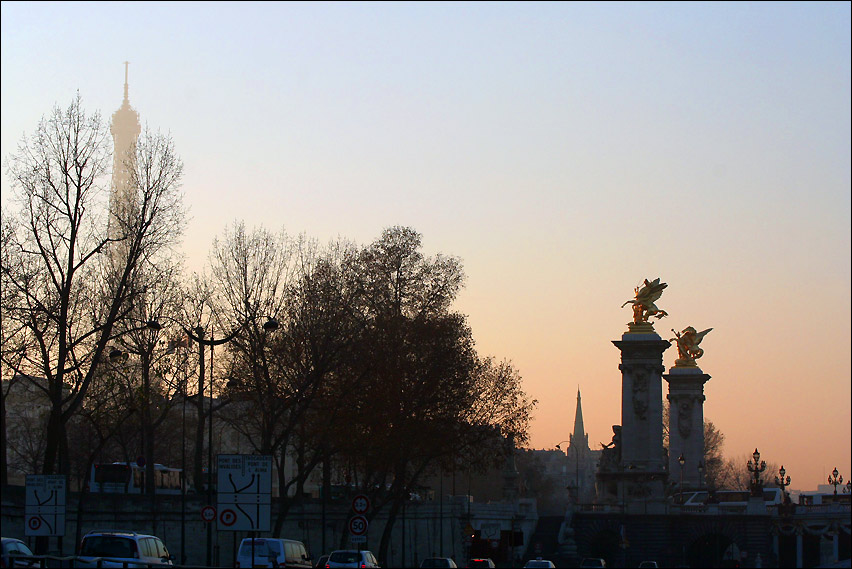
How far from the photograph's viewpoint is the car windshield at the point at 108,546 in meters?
35.7

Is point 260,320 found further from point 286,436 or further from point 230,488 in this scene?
point 230,488

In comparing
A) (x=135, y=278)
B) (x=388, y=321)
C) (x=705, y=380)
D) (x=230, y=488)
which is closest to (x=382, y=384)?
(x=388, y=321)

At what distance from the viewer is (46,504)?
3400 centimetres

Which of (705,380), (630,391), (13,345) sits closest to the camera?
(13,345)

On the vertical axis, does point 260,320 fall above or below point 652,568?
above

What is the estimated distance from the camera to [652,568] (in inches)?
2699

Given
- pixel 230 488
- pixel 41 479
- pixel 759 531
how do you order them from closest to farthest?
pixel 230 488
pixel 41 479
pixel 759 531

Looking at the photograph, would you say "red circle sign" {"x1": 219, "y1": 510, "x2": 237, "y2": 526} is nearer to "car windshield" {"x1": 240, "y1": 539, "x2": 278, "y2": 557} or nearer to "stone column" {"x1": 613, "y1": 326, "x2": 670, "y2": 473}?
"car windshield" {"x1": 240, "y1": 539, "x2": 278, "y2": 557}

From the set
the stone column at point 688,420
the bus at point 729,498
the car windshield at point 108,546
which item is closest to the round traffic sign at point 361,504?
the car windshield at point 108,546

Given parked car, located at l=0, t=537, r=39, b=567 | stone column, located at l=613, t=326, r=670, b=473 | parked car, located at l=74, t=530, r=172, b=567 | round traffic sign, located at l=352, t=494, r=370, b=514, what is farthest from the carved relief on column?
parked car, located at l=0, t=537, r=39, b=567

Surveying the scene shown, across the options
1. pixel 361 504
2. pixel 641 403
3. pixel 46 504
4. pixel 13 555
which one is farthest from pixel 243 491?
pixel 641 403

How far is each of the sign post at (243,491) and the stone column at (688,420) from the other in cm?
7868

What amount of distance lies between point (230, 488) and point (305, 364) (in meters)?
34.2

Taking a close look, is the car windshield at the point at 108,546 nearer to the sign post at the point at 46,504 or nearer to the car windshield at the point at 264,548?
the sign post at the point at 46,504
